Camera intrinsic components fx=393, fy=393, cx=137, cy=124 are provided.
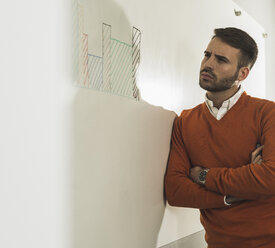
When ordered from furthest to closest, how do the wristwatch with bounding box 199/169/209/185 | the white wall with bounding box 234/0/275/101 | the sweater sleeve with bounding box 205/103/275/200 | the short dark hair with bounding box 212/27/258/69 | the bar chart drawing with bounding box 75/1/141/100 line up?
the white wall with bounding box 234/0/275/101, the short dark hair with bounding box 212/27/258/69, the wristwatch with bounding box 199/169/209/185, the sweater sleeve with bounding box 205/103/275/200, the bar chart drawing with bounding box 75/1/141/100

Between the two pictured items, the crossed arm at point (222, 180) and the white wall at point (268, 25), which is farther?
the white wall at point (268, 25)

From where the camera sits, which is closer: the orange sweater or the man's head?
the orange sweater

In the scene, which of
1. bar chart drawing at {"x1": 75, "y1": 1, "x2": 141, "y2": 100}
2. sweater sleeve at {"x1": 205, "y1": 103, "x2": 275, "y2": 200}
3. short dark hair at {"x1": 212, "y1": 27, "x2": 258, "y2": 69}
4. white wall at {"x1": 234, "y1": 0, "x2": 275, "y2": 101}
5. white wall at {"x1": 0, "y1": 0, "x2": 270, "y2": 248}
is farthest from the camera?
white wall at {"x1": 234, "y1": 0, "x2": 275, "y2": 101}

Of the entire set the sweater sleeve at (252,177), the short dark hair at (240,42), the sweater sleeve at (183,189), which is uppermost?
the short dark hair at (240,42)

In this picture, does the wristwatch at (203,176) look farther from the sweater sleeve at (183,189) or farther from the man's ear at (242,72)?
the man's ear at (242,72)

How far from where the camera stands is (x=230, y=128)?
1.59m

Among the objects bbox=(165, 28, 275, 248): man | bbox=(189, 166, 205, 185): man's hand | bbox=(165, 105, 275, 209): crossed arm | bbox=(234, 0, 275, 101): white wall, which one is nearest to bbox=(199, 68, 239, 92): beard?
bbox=(165, 28, 275, 248): man

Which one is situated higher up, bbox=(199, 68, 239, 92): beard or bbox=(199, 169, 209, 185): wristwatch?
bbox=(199, 68, 239, 92): beard

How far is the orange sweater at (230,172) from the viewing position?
1451 millimetres

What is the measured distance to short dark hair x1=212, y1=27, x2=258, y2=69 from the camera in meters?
1.65

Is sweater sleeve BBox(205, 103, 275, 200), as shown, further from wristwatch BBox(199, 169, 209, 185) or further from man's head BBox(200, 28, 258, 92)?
man's head BBox(200, 28, 258, 92)

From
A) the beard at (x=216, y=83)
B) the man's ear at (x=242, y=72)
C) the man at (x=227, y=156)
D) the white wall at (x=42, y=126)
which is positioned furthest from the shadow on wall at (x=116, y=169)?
the man's ear at (x=242, y=72)

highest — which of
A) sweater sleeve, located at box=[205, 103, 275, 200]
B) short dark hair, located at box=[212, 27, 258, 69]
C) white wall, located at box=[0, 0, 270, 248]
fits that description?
short dark hair, located at box=[212, 27, 258, 69]

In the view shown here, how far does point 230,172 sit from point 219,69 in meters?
0.44
